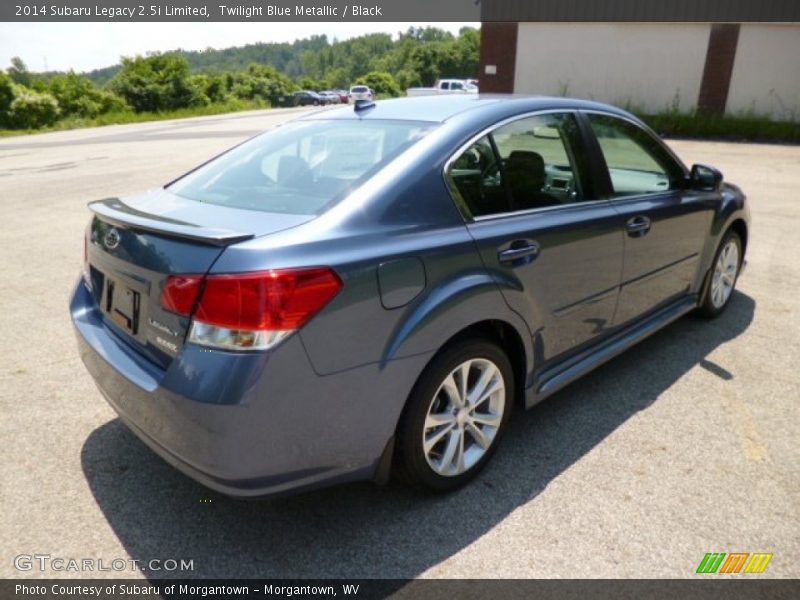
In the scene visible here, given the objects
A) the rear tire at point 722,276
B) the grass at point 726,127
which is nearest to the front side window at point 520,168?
the rear tire at point 722,276

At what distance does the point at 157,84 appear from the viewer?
45.0 metres

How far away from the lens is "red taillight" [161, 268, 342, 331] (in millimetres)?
1960

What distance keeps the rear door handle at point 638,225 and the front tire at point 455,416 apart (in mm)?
1177

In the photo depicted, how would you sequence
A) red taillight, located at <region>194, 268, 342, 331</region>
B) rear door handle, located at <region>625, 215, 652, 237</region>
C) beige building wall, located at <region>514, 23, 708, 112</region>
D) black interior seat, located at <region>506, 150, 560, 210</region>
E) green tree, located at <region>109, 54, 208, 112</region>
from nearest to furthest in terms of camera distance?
red taillight, located at <region>194, 268, 342, 331</region> → black interior seat, located at <region>506, 150, 560, 210</region> → rear door handle, located at <region>625, 215, 652, 237</region> → beige building wall, located at <region>514, 23, 708, 112</region> → green tree, located at <region>109, 54, 208, 112</region>

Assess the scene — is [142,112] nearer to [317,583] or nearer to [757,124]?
[757,124]

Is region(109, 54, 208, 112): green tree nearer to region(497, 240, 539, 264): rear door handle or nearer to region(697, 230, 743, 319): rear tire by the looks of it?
region(697, 230, 743, 319): rear tire

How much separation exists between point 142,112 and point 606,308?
47.8 m

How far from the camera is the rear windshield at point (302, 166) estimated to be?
8.09 ft

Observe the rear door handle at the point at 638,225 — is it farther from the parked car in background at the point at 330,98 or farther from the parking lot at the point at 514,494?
the parked car in background at the point at 330,98

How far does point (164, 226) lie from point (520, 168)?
5.38 feet

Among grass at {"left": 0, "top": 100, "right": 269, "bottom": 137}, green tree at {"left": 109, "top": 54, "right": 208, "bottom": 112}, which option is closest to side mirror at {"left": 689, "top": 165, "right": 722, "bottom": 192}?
grass at {"left": 0, "top": 100, "right": 269, "bottom": 137}

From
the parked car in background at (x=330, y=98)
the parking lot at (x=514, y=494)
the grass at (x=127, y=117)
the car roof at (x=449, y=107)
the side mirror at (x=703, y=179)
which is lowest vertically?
the grass at (x=127, y=117)

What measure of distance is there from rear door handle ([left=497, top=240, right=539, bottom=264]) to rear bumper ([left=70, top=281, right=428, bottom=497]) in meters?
0.61

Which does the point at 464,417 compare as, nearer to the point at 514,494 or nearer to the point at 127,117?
the point at 514,494
